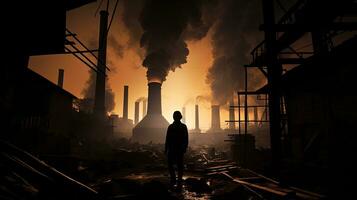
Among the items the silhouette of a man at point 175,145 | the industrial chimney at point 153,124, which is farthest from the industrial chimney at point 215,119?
the silhouette of a man at point 175,145

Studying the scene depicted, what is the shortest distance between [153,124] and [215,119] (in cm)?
2067

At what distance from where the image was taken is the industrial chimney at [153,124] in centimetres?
2834

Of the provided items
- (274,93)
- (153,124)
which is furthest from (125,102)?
(274,93)

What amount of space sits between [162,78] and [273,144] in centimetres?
2396

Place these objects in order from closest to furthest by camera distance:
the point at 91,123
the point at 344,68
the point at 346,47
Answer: the point at 346,47
the point at 344,68
the point at 91,123

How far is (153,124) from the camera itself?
2862 centimetres

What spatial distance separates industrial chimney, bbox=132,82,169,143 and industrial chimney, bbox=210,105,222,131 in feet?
60.7

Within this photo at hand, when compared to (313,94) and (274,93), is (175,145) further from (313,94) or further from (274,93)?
(313,94)

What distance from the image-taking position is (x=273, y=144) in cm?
574

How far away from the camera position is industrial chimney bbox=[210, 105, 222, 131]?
44.9 metres

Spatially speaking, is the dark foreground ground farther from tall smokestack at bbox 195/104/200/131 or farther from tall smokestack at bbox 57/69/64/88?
tall smokestack at bbox 195/104/200/131

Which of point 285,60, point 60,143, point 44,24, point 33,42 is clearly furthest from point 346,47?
point 60,143

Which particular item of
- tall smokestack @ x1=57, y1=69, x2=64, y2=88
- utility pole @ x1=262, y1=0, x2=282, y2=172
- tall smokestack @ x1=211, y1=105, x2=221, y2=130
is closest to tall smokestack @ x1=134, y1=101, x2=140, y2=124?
tall smokestack @ x1=57, y1=69, x2=64, y2=88

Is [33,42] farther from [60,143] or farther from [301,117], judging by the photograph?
[301,117]
